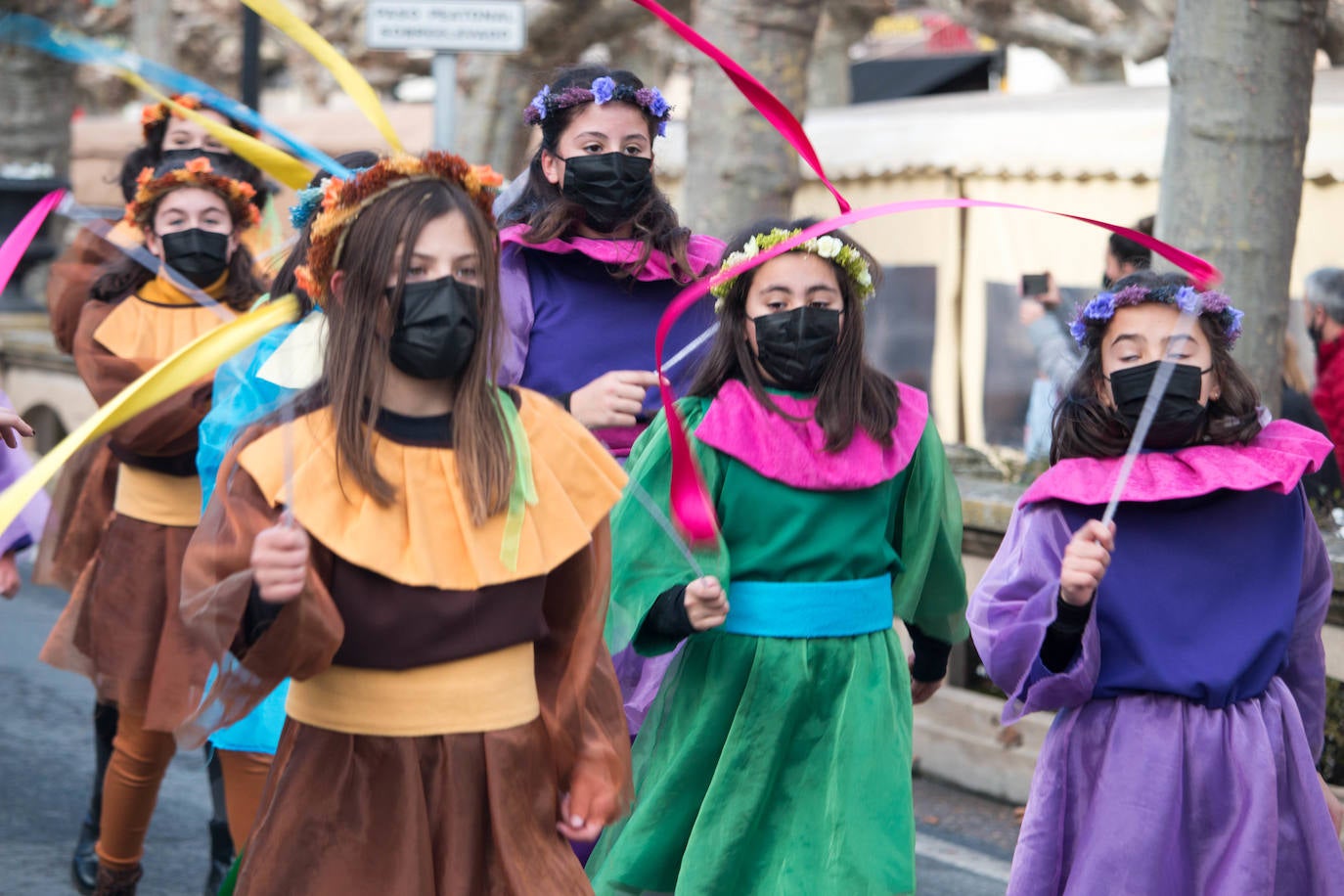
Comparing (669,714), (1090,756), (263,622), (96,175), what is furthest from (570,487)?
(96,175)

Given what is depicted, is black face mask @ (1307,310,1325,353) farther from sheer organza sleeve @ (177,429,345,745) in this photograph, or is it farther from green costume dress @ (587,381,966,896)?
sheer organza sleeve @ (177,429,345,745)

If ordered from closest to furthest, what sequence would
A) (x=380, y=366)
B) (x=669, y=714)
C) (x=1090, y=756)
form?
1. (x=380, y=366)
2. (x=1090, y=756)
3. (x=669, y=714)

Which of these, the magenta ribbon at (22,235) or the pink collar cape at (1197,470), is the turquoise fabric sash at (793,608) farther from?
the magenta ribbon at (22,235)

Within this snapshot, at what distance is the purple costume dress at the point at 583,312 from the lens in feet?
14.3

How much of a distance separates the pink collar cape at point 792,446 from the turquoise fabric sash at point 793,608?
0.21 meters

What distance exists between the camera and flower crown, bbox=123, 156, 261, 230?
17.0ft

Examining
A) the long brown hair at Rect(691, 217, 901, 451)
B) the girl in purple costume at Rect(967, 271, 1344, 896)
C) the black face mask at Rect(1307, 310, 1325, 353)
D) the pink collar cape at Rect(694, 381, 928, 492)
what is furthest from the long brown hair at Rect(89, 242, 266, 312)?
the black face mask at Rect(1307, 310, 1325, 353)

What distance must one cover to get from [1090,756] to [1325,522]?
2287 mm

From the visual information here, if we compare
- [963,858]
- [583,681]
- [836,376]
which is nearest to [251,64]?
[963,858]

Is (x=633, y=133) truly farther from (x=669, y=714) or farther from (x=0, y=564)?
(x=0, y=564)

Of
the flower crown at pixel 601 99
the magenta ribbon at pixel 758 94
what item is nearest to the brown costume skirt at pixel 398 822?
the magenta ribbon at pixel 758 94

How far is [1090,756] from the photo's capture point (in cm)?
368

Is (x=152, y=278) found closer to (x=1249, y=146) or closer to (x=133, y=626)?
(x=133, y=626)

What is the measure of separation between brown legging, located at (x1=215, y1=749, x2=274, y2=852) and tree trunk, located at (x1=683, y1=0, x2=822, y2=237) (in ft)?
16.9
